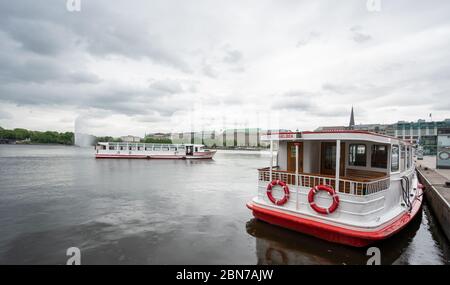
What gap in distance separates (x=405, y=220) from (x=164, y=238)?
8502mm

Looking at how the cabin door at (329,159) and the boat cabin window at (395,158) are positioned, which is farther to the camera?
the cabin door at (329,159)

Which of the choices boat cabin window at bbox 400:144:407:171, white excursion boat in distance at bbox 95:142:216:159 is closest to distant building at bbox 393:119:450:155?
white excursion boat in distance at bbox 95:142:216:159

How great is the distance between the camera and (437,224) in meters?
10.7

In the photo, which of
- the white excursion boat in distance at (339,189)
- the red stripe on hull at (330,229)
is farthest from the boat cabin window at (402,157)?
the red stripe on hull at (330,229)

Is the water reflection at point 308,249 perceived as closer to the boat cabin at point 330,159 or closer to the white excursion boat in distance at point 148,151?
the boat cabin at point 330,159

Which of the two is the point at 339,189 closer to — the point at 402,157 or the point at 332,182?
the point at 332,182

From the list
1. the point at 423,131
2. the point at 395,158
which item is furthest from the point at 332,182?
the point at 423,131

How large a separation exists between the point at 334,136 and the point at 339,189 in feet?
5.67

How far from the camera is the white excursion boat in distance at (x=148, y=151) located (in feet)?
175

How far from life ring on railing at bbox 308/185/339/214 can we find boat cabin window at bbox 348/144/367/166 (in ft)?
9.80

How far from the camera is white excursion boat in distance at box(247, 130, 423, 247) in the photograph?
717cm

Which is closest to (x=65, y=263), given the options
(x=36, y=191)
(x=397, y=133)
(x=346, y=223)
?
(x=346, y=223)

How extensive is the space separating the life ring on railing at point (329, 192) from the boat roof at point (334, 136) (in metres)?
1.58

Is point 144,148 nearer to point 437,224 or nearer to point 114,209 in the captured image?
point 114,209
